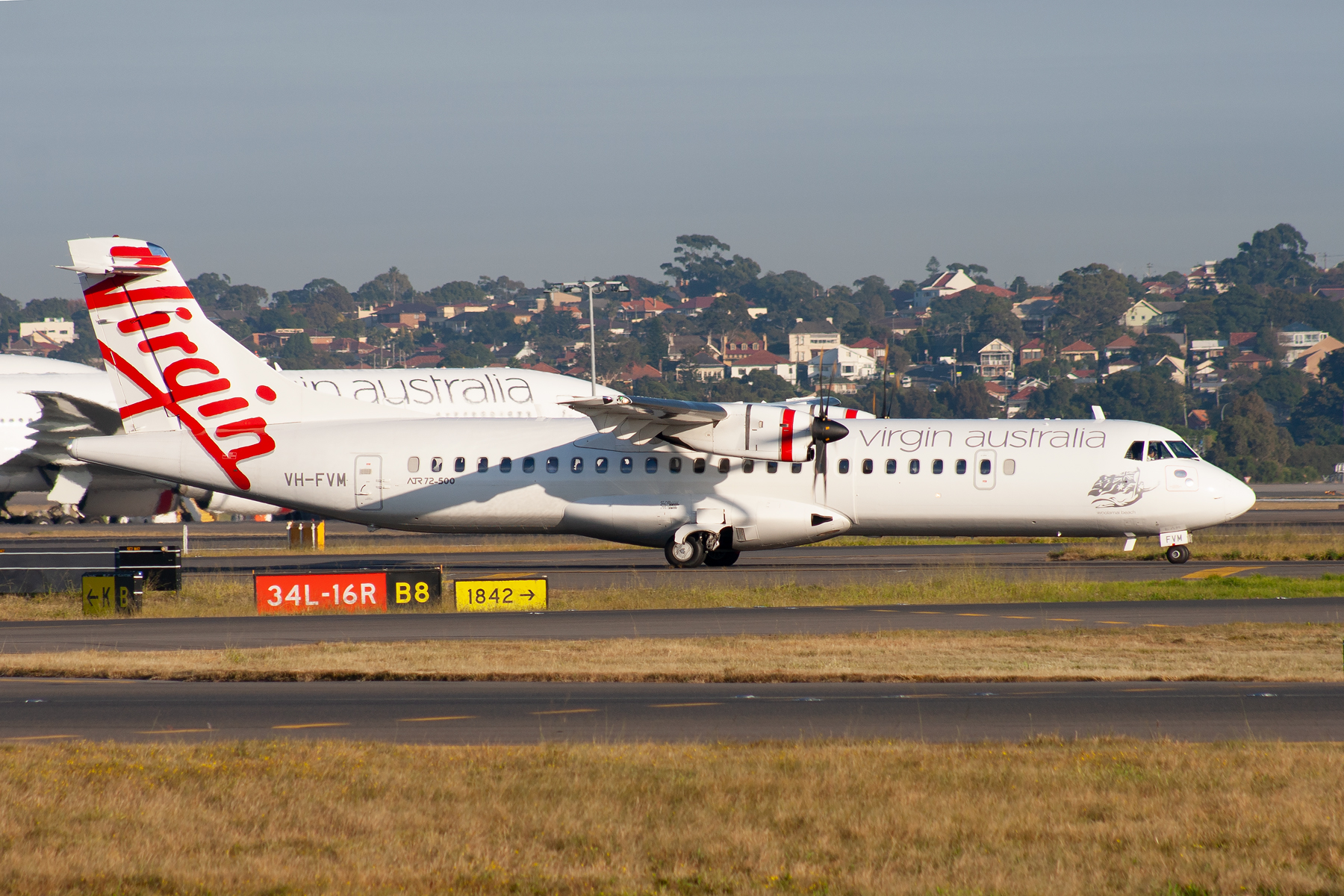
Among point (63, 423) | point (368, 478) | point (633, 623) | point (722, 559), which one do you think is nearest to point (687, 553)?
point (722, 559)

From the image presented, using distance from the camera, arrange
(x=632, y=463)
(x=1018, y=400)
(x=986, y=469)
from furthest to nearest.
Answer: (x=1018, y=400) < (x=632, y=463) < (x=986, y=469)

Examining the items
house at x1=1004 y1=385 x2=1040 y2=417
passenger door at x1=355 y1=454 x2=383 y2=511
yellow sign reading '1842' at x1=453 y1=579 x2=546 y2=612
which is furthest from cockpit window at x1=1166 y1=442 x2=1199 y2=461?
house at x1=1004 y1=385 x2=1040 y2=417

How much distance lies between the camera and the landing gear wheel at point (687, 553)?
32531 millimetres

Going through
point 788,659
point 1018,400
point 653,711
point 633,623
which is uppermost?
point 653,711

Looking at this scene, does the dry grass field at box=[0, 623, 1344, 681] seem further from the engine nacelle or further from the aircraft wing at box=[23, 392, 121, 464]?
the aircraft wing at box=[23, 392, 121, 464]

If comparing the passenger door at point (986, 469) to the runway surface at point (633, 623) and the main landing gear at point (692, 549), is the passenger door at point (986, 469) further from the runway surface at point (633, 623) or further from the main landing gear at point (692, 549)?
the runway surface at point (633, 623)

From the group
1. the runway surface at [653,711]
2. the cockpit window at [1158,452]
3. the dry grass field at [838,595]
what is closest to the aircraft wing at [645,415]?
the dry grass field at [838,595]

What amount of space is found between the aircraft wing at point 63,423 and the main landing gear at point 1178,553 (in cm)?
3513

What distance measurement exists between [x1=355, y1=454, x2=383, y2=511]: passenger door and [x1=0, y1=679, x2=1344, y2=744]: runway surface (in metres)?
15.8

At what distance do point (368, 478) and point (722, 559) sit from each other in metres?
9.30

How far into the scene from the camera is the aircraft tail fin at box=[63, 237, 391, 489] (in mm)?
31953

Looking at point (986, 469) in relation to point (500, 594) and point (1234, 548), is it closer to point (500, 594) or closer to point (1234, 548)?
point (1234, 548)

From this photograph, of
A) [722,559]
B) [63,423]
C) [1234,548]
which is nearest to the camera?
[722,559]

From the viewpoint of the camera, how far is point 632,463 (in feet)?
108
